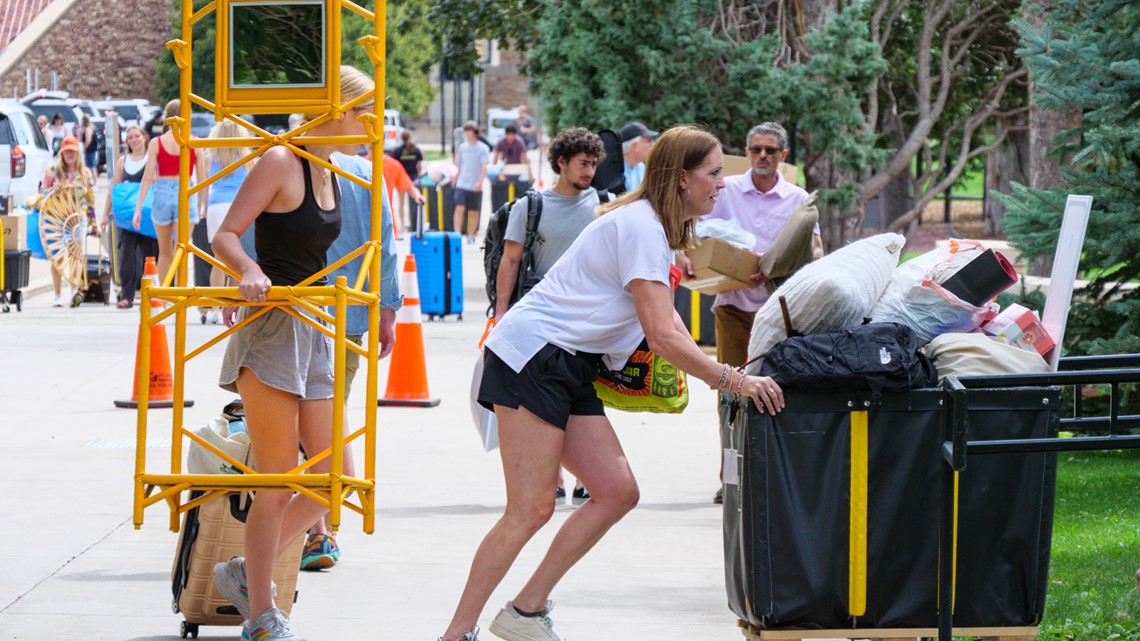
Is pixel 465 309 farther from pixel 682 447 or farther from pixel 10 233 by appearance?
pixel 682 447

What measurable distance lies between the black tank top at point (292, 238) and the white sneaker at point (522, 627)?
1236 mm

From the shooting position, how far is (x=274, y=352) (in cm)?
477

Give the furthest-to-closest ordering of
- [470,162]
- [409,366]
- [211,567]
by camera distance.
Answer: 1. [470,162]
2. [409,366]
3. [211,567]

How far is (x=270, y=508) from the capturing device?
15.8 ft

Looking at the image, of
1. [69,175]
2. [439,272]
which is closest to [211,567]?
[439,272]

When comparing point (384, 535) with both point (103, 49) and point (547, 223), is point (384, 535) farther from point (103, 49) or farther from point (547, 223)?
point (103, 49)

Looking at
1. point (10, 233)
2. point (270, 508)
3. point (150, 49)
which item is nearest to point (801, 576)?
point (270, 508)

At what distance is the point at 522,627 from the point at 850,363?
139cm

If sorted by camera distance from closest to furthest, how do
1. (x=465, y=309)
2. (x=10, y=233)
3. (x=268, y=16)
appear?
(x=268, y=16) < (x=10, y=233) < (x=465, y=309)

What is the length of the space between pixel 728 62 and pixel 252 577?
1176cm

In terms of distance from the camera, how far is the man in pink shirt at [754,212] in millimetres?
7504

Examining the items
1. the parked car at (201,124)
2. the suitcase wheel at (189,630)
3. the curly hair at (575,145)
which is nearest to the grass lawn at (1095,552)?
the curly hair at (575,145)

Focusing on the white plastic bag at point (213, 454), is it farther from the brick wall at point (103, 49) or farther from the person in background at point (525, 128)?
the brick wall at point (103, 49)

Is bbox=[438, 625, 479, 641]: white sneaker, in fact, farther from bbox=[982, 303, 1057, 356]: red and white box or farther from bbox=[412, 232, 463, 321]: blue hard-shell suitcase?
bbox=[412, 232, 463, 321]: blue hard-shell suitcase
